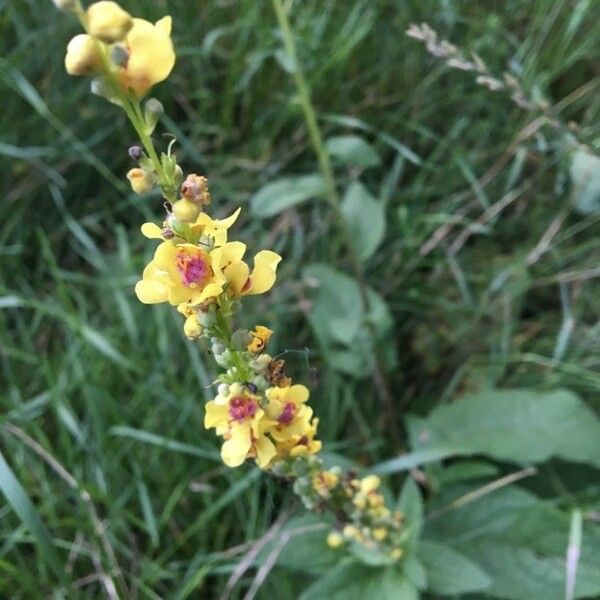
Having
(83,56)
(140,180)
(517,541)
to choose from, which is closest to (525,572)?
(517,541)

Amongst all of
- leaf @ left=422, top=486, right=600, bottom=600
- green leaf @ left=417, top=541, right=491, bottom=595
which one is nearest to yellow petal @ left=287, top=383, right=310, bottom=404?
green leaf @ left=417, top=541, right=491, bottom=595

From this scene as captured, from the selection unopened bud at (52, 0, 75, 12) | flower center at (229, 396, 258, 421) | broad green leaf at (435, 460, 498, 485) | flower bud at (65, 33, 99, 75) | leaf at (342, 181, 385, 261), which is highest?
unopened bud at (52, 0, 75, 12)

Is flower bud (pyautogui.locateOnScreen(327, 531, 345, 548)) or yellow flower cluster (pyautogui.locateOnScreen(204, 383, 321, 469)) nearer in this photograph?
yellow flower cluster (pyautogui.locateOnScreen(204, 383, 321, 469))

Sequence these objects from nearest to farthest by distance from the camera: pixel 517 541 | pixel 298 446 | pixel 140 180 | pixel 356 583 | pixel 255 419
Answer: pixel 140 180
pixel 255 419
pixel 298 446
pixel 356 583
pixel 517 541

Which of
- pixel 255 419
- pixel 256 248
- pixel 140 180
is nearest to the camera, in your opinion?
pixel 140 180

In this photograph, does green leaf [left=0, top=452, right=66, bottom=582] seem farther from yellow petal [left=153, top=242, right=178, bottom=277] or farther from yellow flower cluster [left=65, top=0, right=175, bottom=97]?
yellow flower cluster [left=65, top=0, right=175, bottom=97]

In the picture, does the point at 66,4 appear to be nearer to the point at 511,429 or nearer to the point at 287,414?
the point at 287,414

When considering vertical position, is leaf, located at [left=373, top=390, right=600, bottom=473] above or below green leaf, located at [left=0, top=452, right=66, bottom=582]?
above

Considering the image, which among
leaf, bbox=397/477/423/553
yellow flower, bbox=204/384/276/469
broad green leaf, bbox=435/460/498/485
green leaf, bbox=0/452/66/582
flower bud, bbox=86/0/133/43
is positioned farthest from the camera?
broad green leaf, bbox=435/460/498/485

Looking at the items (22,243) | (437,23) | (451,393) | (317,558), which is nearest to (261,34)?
(437,23)
